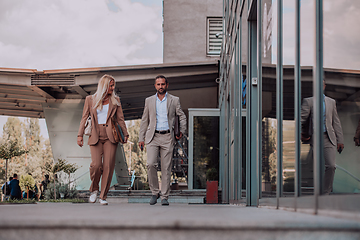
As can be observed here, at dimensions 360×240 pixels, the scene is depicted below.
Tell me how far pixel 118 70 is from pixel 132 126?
38.1 m

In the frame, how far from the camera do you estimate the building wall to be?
24469mm

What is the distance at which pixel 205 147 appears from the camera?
17141 millimetres

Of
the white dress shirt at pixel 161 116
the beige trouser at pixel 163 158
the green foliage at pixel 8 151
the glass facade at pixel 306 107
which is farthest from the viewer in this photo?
the green foliage at pixel 8 151

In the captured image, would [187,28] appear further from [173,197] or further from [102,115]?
[102,115]

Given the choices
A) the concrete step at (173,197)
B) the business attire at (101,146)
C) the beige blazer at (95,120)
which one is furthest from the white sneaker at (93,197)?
the concrete step at (173,197)

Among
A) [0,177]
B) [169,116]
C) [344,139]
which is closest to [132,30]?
[0,177]

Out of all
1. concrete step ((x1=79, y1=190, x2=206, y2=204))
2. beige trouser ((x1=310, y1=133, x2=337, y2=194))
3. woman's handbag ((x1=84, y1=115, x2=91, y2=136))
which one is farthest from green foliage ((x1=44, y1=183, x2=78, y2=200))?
beige trouser ((x1=310, y1=133, x2=337, y2=194))

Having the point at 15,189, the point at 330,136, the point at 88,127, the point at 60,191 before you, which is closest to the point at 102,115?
the point at 88,127

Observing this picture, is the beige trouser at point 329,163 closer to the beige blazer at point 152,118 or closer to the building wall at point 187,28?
the beige blazer at point 152,118

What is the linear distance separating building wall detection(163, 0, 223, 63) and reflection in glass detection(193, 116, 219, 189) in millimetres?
7674

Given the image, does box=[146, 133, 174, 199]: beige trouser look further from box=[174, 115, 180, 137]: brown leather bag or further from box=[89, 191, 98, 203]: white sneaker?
box=[89, 191, 98, 203]: white sneaker

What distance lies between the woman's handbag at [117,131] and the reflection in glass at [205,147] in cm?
1005

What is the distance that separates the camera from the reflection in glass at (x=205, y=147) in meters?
16.6

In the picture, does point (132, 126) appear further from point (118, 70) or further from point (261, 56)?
point (261, 56)
